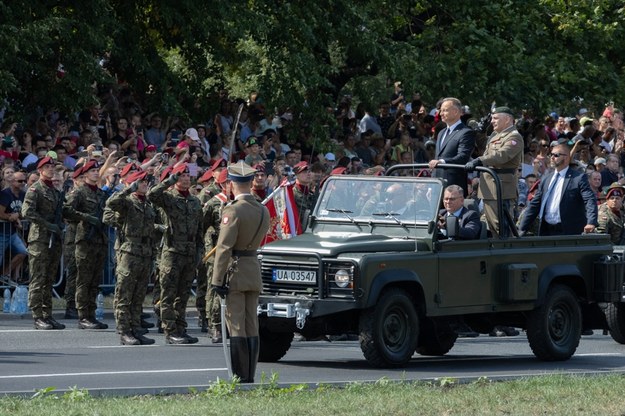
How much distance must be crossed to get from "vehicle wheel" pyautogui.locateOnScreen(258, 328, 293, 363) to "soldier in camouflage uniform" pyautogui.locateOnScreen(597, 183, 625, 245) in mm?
7681

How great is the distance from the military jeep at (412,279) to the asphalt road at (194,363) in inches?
13.1

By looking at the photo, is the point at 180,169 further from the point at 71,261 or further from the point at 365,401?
the point at 365,401

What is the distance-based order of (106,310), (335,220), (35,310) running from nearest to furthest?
(335,220) → (35,310) → (106,310)

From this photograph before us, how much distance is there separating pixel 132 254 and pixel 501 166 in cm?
423

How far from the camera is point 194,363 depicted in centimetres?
1507

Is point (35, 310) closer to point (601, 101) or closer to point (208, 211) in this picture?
point (208, 211)

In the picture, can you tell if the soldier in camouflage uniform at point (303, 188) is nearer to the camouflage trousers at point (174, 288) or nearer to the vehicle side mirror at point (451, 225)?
the camouflage trousers at point (174, 288)

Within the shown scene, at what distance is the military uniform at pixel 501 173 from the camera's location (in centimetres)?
1588

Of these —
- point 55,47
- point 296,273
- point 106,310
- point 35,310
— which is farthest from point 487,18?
point 296,273

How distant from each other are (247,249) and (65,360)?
3.10 meters

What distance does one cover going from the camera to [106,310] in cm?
2077

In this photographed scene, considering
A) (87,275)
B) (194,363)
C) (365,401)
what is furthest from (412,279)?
(87,275)

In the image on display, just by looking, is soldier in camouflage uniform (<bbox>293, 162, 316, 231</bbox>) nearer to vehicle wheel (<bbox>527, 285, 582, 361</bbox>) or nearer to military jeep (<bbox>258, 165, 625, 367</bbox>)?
military jeep (<bbox>258, 165, 625, 367</bbox>)

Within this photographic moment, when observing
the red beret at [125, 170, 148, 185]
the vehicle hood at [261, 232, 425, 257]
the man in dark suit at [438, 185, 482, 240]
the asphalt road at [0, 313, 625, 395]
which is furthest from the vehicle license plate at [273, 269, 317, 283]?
the red beret at [125, 170, 148, 185]
